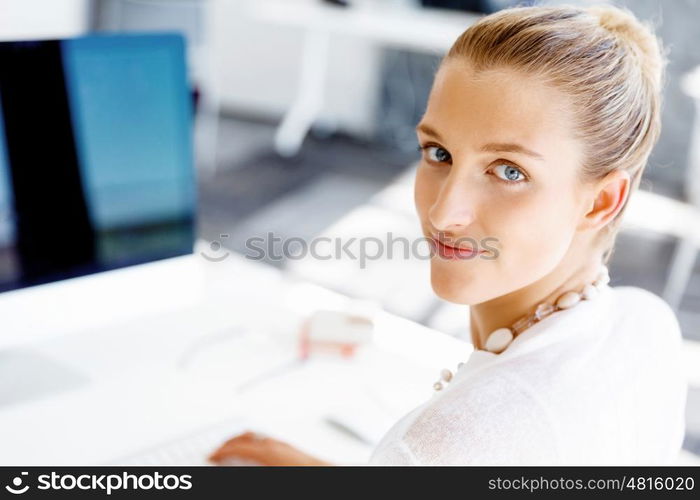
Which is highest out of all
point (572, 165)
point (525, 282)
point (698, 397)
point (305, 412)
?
point (572, 165)

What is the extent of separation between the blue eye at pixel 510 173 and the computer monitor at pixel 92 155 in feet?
1.85

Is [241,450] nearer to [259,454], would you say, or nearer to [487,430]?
[259,454]

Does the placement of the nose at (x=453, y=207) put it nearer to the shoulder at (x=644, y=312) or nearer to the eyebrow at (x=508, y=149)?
the eyebrow at (x=508, y=149)

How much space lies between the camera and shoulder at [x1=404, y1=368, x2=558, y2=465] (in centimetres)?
75

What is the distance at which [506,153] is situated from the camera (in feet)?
2.74

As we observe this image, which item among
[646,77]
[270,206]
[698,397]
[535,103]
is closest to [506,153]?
[535,103]

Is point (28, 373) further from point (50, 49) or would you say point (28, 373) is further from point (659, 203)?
point (659, 203)

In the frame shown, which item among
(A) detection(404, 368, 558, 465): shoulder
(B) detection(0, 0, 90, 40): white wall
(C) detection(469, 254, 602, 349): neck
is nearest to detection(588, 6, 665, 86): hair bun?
(C) detection(469, 254, 602, 349): neck

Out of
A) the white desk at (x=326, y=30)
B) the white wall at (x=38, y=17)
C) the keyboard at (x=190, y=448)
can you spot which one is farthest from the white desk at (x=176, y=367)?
the white desk at (x=326, y=30)

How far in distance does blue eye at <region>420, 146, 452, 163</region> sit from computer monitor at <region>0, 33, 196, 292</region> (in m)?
0.46

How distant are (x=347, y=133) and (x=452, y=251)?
161 inches

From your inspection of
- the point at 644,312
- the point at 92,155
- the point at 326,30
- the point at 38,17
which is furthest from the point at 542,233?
the point at 326,30

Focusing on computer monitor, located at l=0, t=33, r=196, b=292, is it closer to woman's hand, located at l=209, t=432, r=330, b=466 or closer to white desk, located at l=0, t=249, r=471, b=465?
white desk, located at l=0, t=249, r=471, b=465

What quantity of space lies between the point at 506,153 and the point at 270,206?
3035 mm
